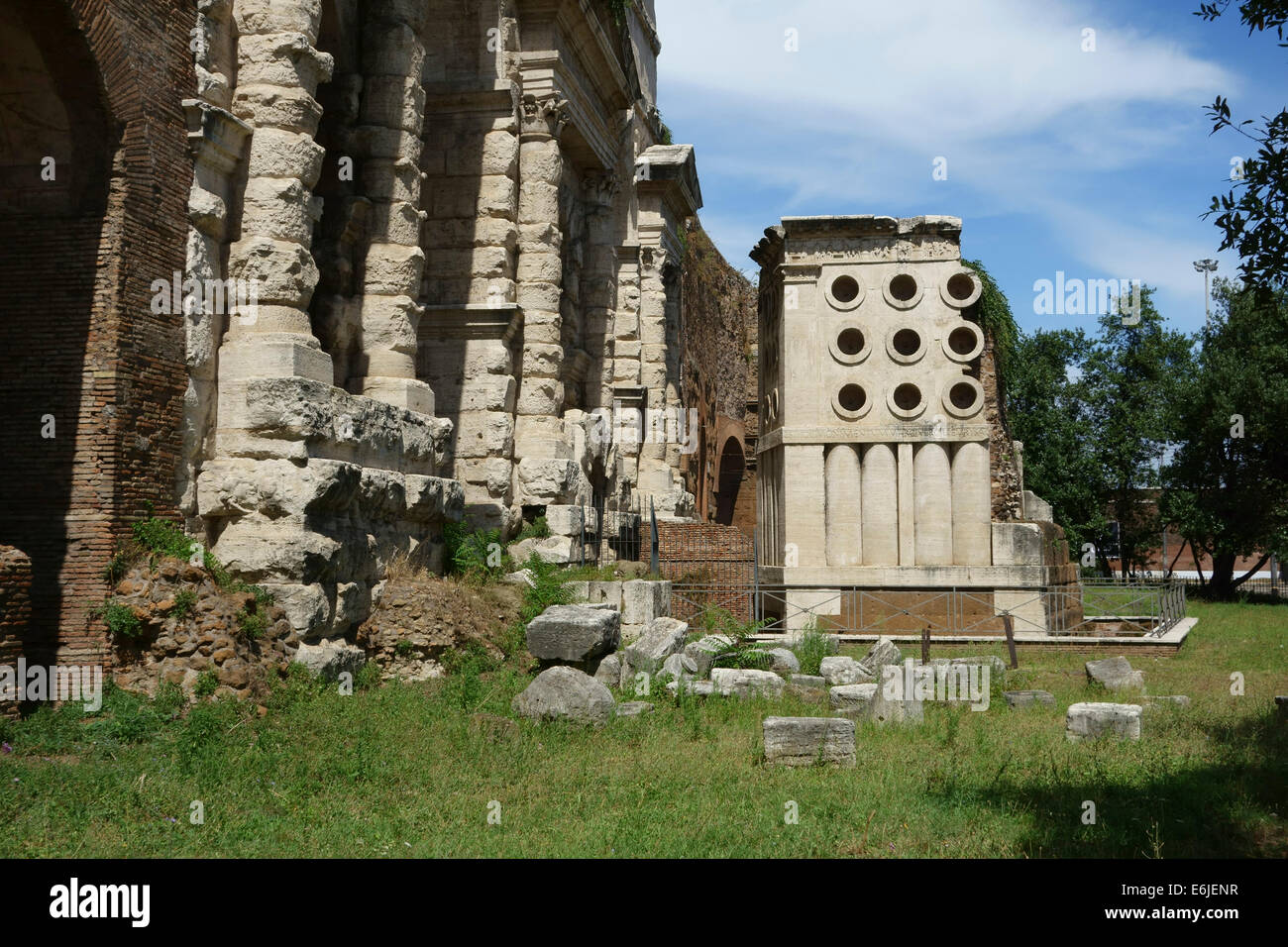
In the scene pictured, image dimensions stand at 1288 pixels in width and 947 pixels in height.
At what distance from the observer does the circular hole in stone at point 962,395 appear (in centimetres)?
1540

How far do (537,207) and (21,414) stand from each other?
8868mm

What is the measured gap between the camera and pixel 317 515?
9.56 meters

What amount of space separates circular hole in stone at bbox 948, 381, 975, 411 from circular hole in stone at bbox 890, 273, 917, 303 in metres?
1.46

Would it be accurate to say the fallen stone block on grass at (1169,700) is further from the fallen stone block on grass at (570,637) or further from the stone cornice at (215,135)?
the stone cornice at (215,135)

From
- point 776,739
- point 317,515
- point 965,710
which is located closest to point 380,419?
point 317,515

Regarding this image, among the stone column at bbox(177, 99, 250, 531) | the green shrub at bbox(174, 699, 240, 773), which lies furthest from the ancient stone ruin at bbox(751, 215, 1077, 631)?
the green shrub at bbox(174, 699, 240, 773)

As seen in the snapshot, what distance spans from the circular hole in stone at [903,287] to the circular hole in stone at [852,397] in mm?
1426

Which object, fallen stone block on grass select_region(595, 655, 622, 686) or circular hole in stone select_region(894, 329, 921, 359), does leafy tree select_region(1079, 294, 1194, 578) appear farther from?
fallen stone block on grass select_region(595, 655, 622, 686)

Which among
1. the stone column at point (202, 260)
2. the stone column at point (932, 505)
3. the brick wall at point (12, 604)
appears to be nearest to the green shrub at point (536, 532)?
the stone column at point (932, 505)

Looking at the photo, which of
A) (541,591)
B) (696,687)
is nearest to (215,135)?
(541,591)

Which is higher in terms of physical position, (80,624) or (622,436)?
(622,436)

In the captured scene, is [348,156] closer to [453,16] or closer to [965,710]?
[453,16]

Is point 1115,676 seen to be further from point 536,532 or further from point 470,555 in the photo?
point 536,532

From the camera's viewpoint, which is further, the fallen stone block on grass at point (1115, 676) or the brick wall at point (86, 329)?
the fallen stone block on grass at point (1115, 676)
